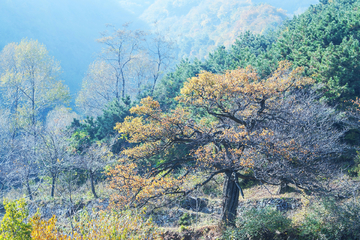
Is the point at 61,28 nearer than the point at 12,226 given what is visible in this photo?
No

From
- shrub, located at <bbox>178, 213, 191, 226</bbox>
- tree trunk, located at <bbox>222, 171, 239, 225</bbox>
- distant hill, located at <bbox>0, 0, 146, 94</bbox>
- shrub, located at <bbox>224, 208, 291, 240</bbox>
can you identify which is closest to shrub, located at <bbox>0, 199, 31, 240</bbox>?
shrub, located at <bbox>224, 208, 291, 240</bbox>

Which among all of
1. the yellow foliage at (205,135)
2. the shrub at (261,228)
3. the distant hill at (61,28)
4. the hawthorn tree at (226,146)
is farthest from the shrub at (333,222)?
the distant hill at (61,28)

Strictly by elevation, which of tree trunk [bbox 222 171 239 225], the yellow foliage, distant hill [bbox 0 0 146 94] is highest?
distant hill [bbox 0 0 146 94]

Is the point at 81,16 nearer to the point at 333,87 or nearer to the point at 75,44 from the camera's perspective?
the point at 75,44

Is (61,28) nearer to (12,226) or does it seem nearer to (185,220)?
(185,220)

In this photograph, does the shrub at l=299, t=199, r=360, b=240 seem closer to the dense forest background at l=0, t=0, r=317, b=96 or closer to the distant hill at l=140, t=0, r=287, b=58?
the dense forest background at l=0, t=0, r=317, b=96

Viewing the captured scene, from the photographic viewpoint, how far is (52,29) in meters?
58.2

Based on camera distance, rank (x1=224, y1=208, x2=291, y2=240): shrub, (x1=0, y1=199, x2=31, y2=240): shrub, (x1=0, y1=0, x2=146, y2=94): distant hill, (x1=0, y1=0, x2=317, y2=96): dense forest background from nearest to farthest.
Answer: (x1=0, y1=199, x2=31, y2=240): shrub → (x1=224, y1=208, x2=291, y2=240): shrub → (x1=0, y1=0, x2=146, y2=94): distant hill → (x1=0, y1=0, x2=317, y2=96): dense forest background

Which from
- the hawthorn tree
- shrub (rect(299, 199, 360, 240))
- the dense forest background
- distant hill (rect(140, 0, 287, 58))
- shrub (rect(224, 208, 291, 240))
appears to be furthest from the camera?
distant hill (rect(140, 0, 287, 58))

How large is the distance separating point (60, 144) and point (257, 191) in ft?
42.2

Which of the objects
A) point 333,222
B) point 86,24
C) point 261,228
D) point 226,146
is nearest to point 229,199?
point 261,228

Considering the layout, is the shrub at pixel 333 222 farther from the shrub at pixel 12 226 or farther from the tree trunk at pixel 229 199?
the shrub at pixel 12 226

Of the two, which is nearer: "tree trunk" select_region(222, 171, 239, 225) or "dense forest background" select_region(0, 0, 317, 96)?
"tree trunk" select_region(222, 171, 239, 225)

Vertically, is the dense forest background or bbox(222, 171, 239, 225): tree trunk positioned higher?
the dense forest background
